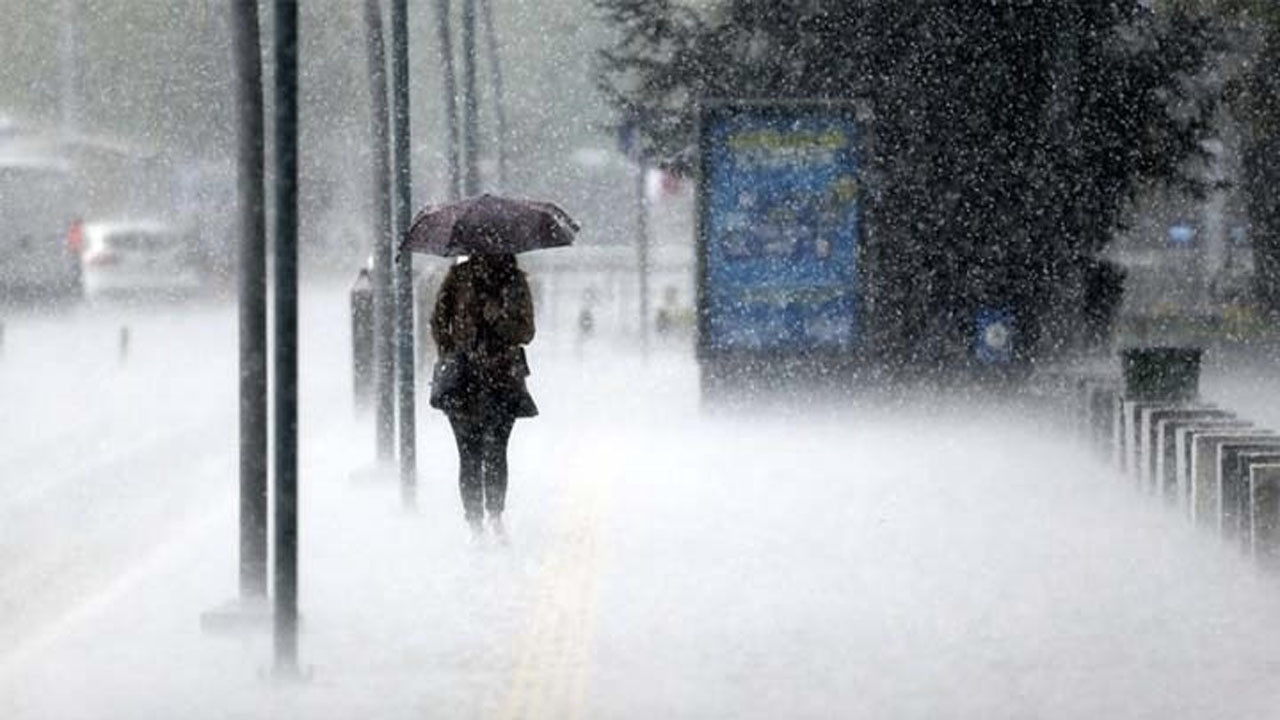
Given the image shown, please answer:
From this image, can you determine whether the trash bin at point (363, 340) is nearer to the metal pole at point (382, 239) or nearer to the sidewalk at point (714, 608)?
the sidewalk at point (714, 608)

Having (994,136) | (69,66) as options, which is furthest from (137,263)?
(994,136)

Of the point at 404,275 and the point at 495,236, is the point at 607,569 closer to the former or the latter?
the point at 495,236

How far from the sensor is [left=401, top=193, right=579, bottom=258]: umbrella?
15.3 meters

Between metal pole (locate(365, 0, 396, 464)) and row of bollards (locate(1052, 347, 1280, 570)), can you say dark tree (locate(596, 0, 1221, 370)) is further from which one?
metal pole (locate(365, 0, 396, 464))

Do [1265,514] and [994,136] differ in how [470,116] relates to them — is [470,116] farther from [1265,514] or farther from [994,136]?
[1265,514]

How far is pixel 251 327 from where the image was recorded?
12.8 metres

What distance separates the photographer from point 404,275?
17812mm

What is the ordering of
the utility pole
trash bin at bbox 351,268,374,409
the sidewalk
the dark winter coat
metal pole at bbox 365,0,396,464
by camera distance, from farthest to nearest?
the utility pole → trash bin at bbox 351,268,374,409 → metal pole at bbox 365,0,396,464 → the dark winter coat → the sidewalk

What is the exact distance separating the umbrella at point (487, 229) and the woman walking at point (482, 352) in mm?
163

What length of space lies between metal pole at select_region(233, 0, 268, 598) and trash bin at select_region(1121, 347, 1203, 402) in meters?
8.12

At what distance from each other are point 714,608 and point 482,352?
9.11 feet

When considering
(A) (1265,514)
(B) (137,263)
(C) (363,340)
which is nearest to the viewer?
(A) (1265,514)

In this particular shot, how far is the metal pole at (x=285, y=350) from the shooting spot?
436 inches

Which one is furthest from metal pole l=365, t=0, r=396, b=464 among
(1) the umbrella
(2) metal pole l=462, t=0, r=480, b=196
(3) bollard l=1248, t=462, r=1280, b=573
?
(2) metal pole l=462, t=0, r=480, b=196
